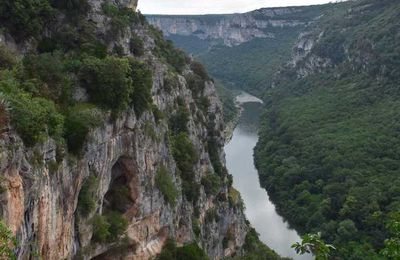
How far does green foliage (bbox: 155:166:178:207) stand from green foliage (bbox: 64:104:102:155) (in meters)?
8.89

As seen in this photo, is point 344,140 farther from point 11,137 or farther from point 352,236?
point 11,137

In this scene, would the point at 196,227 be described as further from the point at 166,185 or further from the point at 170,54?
the point at 170,54

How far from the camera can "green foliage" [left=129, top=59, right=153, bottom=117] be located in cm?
2883

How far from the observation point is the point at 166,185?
31.9 m

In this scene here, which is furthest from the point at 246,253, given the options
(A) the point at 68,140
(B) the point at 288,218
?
(A) the point at 68,140

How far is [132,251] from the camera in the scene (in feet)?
90.6

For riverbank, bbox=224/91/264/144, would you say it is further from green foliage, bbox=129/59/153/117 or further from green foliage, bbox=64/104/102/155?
green foliage, bbox=64/104/102/155

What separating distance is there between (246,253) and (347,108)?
6385 cm

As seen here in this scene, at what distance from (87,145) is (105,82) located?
4.22m

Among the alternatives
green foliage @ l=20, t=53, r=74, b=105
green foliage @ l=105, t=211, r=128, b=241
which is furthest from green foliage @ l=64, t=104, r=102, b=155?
green foliage @ l=105, t=211, r=128, b=241

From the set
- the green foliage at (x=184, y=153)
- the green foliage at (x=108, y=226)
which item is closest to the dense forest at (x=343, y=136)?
the green foliage at (x=108, y=226)

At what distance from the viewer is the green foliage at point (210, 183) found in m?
45.3

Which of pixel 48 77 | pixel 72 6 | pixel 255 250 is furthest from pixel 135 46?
pixel 255 250

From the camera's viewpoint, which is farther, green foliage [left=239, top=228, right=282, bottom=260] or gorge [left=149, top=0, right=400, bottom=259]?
gorge [left=149, top=0, right=400, bottom=259]
